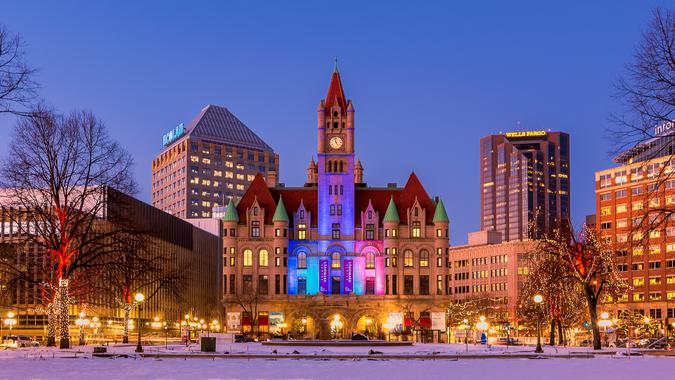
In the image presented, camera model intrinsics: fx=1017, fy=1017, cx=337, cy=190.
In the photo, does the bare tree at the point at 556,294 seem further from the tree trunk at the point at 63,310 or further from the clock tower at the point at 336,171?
the clock tower at the point at 336,171

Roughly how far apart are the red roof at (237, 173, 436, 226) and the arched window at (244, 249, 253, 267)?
5153 millimetres

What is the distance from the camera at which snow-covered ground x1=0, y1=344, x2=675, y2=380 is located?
4241 cm

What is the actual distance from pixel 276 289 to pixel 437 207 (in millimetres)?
28500

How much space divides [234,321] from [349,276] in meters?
19.6

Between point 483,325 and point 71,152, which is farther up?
point 71,152

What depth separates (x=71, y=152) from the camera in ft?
232

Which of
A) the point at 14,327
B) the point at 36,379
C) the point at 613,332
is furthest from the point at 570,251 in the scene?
the point at 14,327

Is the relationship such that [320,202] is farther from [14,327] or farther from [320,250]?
[14,327]

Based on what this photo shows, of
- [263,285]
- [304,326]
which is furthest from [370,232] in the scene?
[263,285]

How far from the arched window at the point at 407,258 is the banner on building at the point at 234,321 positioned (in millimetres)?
26946

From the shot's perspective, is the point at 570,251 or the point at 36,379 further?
the point at 570,251

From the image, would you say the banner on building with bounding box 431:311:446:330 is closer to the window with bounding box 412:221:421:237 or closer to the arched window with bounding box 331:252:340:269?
the window with bounding box 412:221:421:237

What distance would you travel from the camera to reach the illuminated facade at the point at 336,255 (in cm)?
15550

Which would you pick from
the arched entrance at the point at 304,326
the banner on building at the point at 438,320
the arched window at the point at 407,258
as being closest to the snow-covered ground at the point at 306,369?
the banner on building at the point at 438,320
